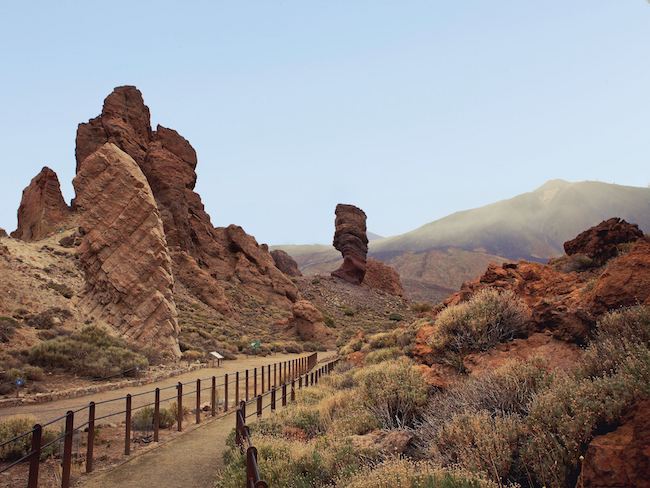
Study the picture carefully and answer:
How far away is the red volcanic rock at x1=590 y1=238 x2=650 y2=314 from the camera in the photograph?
23.9 feet

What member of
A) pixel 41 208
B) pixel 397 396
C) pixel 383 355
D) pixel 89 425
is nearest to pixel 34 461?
pixel 89 425

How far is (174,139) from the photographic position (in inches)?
2290

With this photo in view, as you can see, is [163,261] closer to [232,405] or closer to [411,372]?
[232,405]

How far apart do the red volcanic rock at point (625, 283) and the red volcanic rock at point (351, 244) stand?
75.0 meters

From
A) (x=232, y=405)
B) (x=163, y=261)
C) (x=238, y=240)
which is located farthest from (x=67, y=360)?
(x=238, y=240)

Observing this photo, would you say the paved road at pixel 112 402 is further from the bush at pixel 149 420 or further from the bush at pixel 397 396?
the bush at pixel 397 396

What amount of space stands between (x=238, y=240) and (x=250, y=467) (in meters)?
57.8

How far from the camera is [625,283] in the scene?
7.50 meters

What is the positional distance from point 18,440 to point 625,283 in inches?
444

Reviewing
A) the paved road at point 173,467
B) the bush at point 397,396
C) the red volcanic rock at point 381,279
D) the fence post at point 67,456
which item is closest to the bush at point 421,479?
the bush at point 397,396

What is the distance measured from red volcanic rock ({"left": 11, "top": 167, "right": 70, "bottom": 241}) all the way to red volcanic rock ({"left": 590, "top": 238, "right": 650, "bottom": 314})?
41.0 m

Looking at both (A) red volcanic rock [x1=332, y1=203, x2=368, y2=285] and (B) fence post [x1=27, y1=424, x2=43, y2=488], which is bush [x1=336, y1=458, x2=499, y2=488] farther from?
(A) red volcanic rock [x1=332, y1=203, x2=368, y2=285]

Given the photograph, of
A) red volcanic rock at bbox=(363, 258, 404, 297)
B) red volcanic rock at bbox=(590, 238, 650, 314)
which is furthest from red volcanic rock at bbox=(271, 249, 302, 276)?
red volcanic rock at bbox=(590, 238, 650, 314)

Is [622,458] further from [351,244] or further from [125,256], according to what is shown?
[351,244]
